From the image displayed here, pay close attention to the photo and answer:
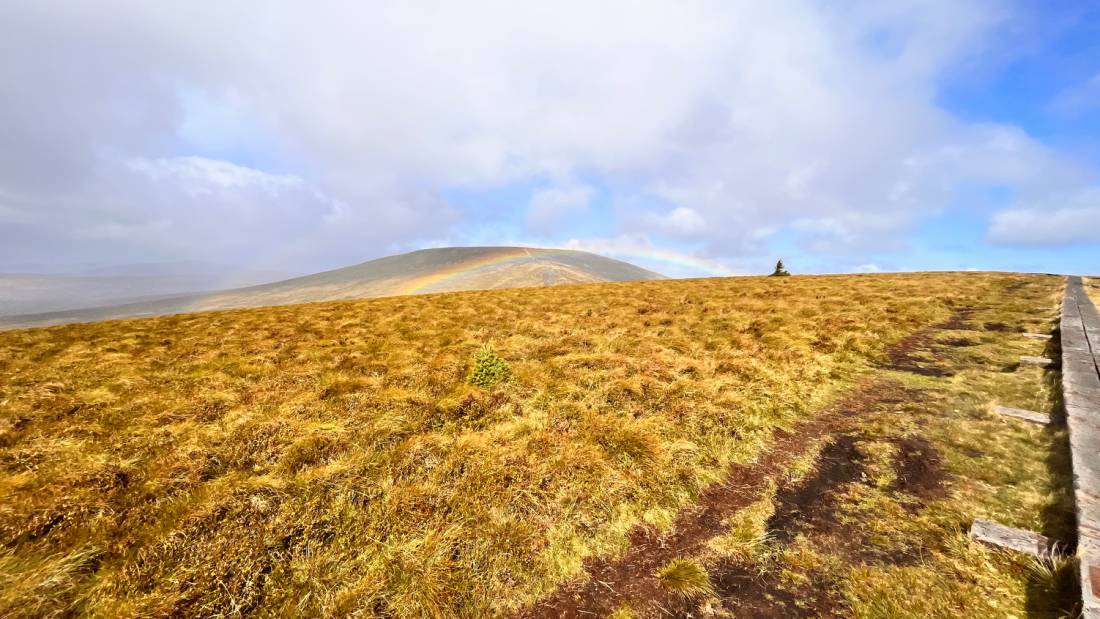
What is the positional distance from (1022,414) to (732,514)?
21.1ft

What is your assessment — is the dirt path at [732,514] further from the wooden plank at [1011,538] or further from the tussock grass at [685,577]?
the wooden plank at [1011,538]

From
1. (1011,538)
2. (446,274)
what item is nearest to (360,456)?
(1011,538)

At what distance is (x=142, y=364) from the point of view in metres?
11.0

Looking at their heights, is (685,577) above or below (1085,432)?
below

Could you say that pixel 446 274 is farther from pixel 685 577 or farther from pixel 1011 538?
pixel 1011 538

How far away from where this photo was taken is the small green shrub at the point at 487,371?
9406mm

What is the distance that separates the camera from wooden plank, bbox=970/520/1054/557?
13.5 ft

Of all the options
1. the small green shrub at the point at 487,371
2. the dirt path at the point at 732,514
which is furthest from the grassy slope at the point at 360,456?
the small green shrub at the point at 487,371

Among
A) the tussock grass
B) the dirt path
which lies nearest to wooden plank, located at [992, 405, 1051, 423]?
the dirt path

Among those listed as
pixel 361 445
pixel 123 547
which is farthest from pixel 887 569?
pixel 123 547

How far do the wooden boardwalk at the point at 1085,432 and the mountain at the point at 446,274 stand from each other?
67068 mm

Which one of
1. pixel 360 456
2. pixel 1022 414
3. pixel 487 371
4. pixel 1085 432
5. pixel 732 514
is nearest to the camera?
pixel 732 514

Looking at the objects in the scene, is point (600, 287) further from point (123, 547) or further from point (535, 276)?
point (535, 276)

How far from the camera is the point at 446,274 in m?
102
